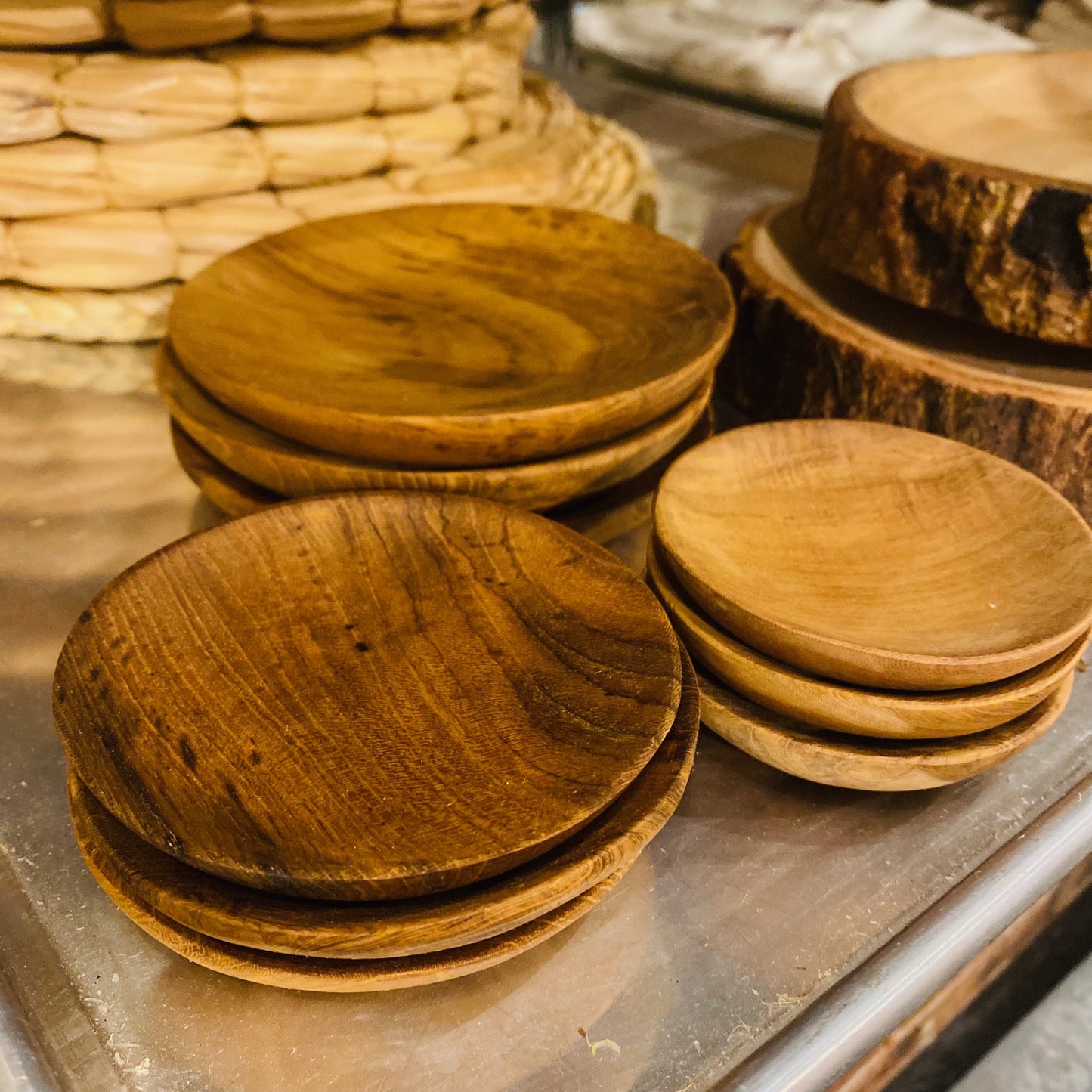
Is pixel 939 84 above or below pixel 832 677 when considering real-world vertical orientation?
above

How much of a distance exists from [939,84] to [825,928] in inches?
37.7

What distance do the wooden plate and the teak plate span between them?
129 millimetres

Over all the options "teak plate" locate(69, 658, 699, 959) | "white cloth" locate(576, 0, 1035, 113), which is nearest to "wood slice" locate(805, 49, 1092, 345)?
"teak plate" locate(69, 658, 699, 959)

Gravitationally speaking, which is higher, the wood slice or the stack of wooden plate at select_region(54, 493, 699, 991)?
the wood slice

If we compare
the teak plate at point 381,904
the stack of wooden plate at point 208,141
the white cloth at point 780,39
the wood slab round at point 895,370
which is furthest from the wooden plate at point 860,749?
the white cloth at point 780,39

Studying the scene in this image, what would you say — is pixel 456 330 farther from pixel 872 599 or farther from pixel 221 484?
pixel 872 599

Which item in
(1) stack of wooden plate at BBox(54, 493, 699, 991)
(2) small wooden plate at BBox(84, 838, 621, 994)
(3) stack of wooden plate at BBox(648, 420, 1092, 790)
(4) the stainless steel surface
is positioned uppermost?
(3) stack of wooden plate at BBox(648, 420, 1092, 790)

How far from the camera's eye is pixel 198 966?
0.54 meters

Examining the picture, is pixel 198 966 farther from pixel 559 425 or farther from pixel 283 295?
pixel 283 295

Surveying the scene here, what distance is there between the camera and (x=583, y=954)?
56 centimetres

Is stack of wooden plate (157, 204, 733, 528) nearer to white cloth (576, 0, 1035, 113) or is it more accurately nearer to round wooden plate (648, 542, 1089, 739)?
round wooden plate (648, 542, 1089, 739)

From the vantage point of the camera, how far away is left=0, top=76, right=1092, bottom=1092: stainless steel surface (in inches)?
19.8

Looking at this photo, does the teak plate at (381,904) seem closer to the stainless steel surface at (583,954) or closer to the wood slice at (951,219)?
the stainless steel surface at (583,954)

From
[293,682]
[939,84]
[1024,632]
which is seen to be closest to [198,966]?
[293,682]
